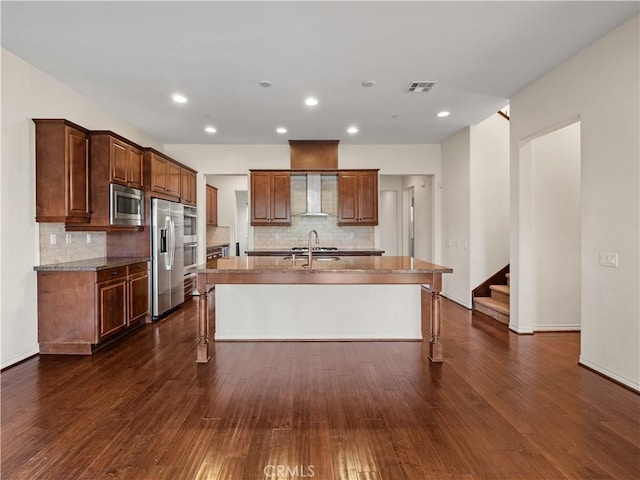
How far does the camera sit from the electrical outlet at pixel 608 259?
306 centimetres

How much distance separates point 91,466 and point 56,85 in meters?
3.95

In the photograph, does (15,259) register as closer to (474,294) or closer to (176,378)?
(176,378)

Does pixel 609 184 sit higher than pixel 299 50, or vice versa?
pixel 299 50

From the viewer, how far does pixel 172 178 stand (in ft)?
19.1

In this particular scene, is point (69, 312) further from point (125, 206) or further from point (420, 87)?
point (420, 87)

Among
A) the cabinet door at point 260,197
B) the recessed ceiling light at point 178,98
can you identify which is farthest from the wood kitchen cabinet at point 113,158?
the cabinet door at point 260,197

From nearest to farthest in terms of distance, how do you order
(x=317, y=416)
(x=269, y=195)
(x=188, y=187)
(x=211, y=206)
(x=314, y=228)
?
1. (x=317, y=416)
2. (x=188, y=187)
3. (x=269, y=195)
4. (x=314, y=228)
5. (x=211, y=206)

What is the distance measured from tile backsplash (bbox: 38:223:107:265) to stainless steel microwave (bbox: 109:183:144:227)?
52cm

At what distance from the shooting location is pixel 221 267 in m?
3.53

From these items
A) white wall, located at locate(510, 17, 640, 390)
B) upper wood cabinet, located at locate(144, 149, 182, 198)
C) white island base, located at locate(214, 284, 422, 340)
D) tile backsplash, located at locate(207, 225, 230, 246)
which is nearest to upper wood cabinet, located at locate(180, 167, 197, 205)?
upper wood cabinet, located at locate(144, 149, 182, 198)

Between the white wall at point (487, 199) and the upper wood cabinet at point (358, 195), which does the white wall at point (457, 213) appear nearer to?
the white wall at point (487, 199)

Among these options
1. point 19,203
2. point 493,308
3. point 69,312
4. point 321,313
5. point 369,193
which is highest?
point 369,193

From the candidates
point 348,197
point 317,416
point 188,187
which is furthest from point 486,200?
point 188,187

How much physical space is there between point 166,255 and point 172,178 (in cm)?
129
